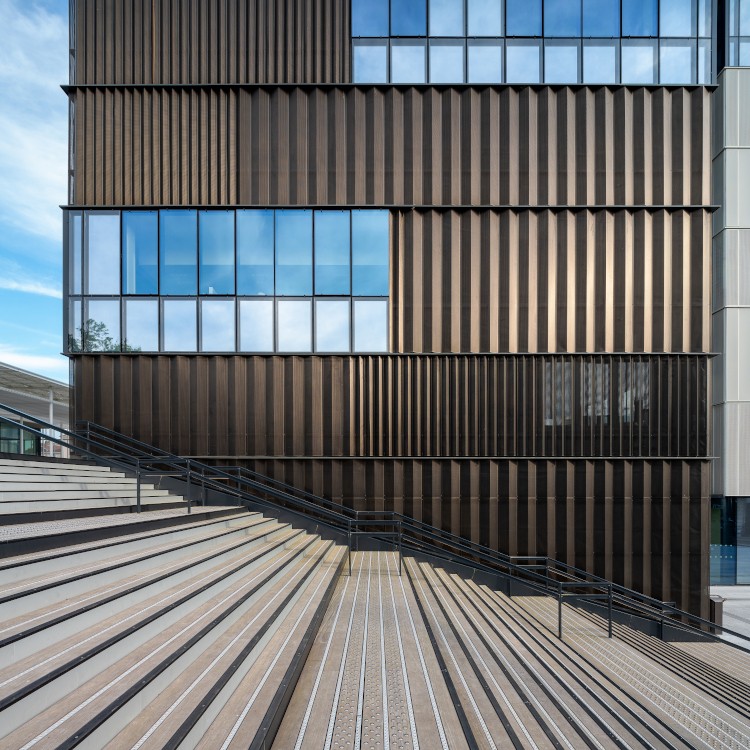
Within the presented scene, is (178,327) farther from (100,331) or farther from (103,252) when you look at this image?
(103,252)

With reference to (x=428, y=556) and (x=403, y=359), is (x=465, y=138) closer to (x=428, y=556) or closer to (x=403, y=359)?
(x=403, y=359)

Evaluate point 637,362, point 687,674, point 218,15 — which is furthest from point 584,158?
point 687,674

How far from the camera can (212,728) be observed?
2590 millimetres

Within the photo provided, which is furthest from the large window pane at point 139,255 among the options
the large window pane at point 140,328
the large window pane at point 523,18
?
the large window pane at point 523,18

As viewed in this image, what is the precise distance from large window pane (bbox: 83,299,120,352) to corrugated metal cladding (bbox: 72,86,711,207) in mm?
2516

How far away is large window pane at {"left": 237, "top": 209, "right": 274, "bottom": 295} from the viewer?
31.6 ft

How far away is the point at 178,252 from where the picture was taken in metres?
9.59

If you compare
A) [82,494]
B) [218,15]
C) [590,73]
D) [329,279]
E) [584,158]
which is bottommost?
[82,494]

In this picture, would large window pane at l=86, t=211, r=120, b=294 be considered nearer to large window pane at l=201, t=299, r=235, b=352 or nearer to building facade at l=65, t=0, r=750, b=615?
building facade at l=65, t=0, r=750, b=615

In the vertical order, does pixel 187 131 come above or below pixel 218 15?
below

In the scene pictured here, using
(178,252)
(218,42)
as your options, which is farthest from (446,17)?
(178,252)

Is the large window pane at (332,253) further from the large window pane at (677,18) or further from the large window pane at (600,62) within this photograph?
the large window pane at (677,18)

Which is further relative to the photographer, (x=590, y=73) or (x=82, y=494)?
(x=590, y=73)

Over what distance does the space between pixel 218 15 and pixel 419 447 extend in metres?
10.6
